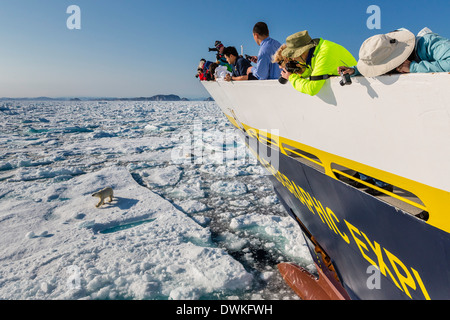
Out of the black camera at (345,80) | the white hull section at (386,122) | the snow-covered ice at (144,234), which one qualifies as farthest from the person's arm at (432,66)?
the snow-covered ice at (144,234)

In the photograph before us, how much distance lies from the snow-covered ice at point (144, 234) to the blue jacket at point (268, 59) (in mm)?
2078

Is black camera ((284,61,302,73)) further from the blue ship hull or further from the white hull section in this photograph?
the blue ship hull

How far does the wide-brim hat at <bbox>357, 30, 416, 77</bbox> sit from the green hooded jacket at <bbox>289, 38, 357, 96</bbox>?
1.16 ft

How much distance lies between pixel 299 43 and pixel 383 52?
65 centimetres

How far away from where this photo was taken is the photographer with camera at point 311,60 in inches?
59.9

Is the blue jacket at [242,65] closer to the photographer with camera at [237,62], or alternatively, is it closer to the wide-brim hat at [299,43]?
the photographer with camera at [237,62]

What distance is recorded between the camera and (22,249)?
9.52ft

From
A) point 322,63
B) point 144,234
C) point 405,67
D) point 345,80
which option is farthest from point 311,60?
point 144,234

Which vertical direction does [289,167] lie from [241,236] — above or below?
above

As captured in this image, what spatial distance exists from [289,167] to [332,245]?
779 millimetres
